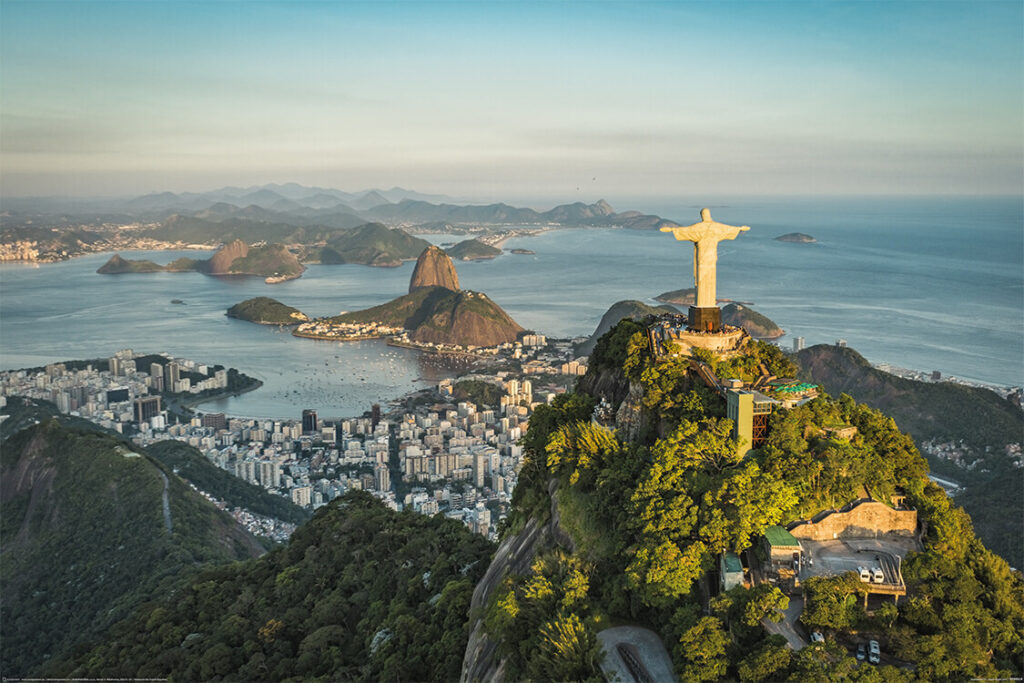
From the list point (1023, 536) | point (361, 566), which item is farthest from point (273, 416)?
point (1023, 536)

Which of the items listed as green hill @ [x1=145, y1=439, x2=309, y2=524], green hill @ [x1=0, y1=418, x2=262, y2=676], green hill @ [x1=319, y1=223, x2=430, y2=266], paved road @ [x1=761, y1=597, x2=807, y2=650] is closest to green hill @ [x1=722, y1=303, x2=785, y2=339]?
green hill @ [x1=145, y1=439, x2=309, y2=524]

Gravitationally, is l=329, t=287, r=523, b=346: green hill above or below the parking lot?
below

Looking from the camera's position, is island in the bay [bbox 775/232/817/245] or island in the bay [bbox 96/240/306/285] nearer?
island in the bay [bbox 775/232/817/245]

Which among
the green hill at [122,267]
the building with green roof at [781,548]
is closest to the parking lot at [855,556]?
the building with green roof at [781,548]

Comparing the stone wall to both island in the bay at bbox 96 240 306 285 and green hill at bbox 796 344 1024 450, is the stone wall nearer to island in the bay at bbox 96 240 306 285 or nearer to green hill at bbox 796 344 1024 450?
green hill at bbox 796 344 1024 450

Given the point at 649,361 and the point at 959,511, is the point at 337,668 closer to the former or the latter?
the point at 649,361

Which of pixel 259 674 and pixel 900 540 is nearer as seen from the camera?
pixel 900 540

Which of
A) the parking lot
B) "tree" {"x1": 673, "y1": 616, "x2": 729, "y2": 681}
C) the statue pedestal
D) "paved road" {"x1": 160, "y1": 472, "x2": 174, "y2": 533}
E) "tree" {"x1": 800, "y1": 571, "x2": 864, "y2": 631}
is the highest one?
the statue pedestal
